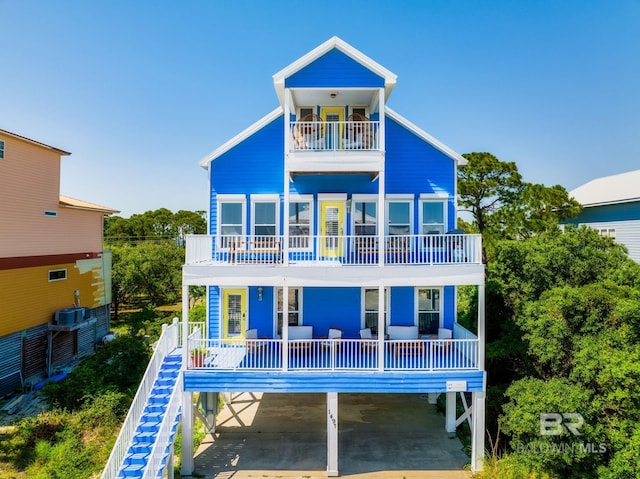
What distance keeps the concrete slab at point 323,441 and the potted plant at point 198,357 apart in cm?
294

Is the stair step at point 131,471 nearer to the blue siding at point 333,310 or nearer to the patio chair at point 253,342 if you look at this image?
the patio chair at point 253,342

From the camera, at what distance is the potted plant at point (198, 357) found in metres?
10.5

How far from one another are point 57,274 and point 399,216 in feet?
59.0

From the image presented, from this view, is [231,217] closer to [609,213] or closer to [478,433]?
[478,433]

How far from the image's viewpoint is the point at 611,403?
888 cm

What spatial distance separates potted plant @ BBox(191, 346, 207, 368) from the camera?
10.5 m

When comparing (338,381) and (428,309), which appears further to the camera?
(428,309)

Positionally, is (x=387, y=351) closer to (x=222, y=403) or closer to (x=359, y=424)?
(x=359, y=424)

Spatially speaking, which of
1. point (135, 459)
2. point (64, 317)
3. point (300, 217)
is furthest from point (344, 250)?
point (64, 317)

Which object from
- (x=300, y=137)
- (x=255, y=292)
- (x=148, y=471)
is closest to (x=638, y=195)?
(x=300, y=137)

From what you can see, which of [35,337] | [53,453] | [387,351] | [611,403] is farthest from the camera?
[35,337]

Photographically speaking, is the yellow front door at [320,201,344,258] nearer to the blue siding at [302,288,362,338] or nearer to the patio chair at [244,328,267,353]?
the blue siding at [302,288,362,338]

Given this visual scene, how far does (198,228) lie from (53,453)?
71.1m

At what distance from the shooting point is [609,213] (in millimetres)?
20578
